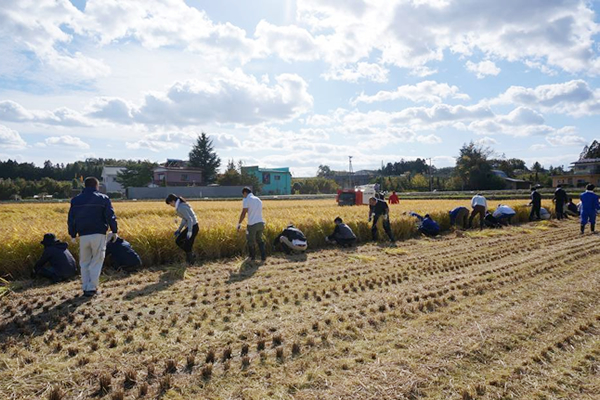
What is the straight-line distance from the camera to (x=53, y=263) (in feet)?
23.0

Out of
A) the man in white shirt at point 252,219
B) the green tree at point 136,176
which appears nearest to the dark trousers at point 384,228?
the man in white shirt at point 252,219

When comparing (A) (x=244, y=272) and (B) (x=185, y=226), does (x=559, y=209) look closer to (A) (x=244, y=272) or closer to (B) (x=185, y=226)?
(A) (x=244, y=272)

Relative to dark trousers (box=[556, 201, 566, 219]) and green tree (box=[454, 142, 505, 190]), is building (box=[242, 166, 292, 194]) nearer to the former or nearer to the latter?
green tree (box=[454, 142, 505, 190])

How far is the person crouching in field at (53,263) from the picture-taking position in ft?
22.8

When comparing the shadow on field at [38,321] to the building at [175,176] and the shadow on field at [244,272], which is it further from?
the building at [175,176]

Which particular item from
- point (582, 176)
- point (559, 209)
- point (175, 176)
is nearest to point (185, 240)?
point (559, 209)

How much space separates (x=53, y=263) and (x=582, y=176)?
72.1 m

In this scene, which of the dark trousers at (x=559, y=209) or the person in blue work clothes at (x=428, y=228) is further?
the dark trousers at (x=559, y=209)

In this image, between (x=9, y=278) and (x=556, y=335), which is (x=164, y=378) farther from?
(x=9, y=278)

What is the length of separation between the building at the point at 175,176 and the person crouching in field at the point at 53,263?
51933mm

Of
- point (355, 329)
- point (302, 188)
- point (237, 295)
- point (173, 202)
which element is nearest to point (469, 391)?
point (355, 329)

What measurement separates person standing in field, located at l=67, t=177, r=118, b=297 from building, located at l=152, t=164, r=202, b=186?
174 feet

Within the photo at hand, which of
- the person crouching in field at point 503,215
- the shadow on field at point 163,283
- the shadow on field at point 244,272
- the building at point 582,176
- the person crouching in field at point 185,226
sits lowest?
the shadow on field at point 244,272

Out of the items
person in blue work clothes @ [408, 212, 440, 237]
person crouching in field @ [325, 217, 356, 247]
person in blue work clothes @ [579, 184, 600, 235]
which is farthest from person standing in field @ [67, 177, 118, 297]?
person in blue work clothes @ [579, 184, 600, 235]
